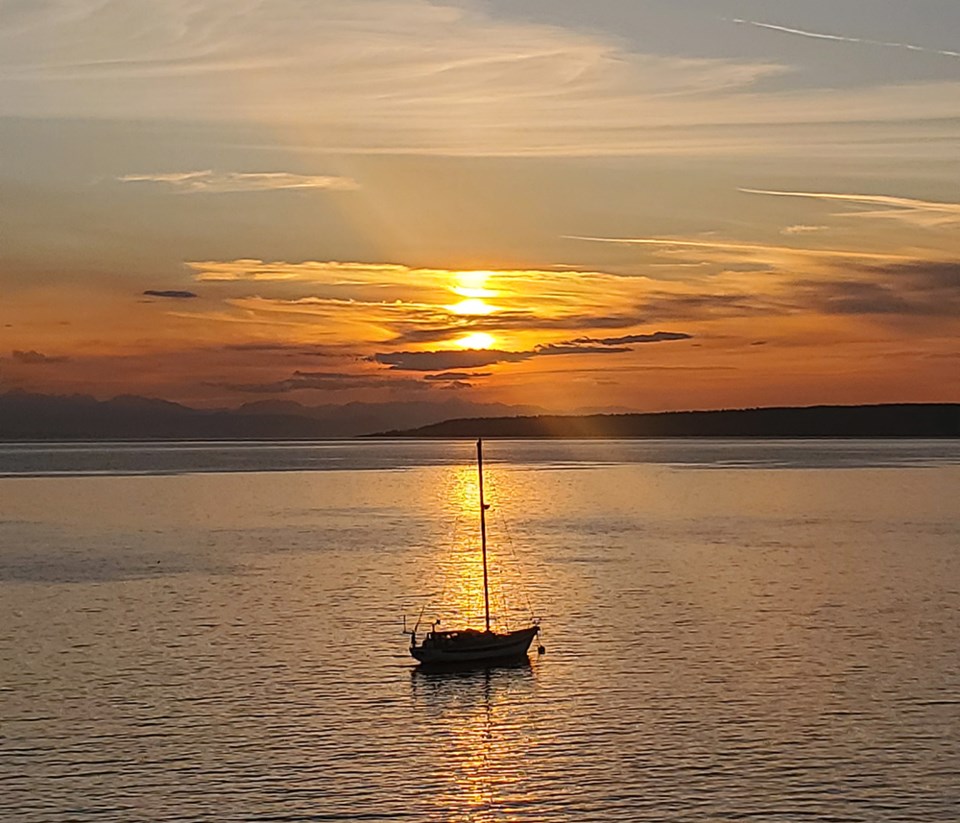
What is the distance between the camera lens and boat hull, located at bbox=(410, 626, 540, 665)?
66875mm

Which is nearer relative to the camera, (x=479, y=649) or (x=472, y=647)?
(x=472, y=647)

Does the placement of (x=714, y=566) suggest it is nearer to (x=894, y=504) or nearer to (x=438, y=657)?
(x=438, y=657)

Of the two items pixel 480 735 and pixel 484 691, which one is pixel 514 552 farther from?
pixel 480 735

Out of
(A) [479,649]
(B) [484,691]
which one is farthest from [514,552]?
(B) [484,691]

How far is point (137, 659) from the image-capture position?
69.2 m

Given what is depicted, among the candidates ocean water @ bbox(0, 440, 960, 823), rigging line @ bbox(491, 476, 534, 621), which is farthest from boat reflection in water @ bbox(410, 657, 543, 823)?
rigging line @ bbox(491, 476, 534, 621)

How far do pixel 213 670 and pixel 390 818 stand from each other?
25.3 meters

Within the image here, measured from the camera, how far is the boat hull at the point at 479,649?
66875mm

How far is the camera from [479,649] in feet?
225

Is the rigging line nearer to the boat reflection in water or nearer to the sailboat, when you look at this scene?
the sailboat

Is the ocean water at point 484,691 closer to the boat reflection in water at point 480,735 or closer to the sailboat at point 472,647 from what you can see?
the boat reflection in water at point 480,735

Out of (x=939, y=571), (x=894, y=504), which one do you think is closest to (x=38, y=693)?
(x=939, y=571)

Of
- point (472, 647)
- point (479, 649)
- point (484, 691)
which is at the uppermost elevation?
point (472, 647)

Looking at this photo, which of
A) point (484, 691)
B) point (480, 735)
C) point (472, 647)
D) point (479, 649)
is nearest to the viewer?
point (480, 735)
